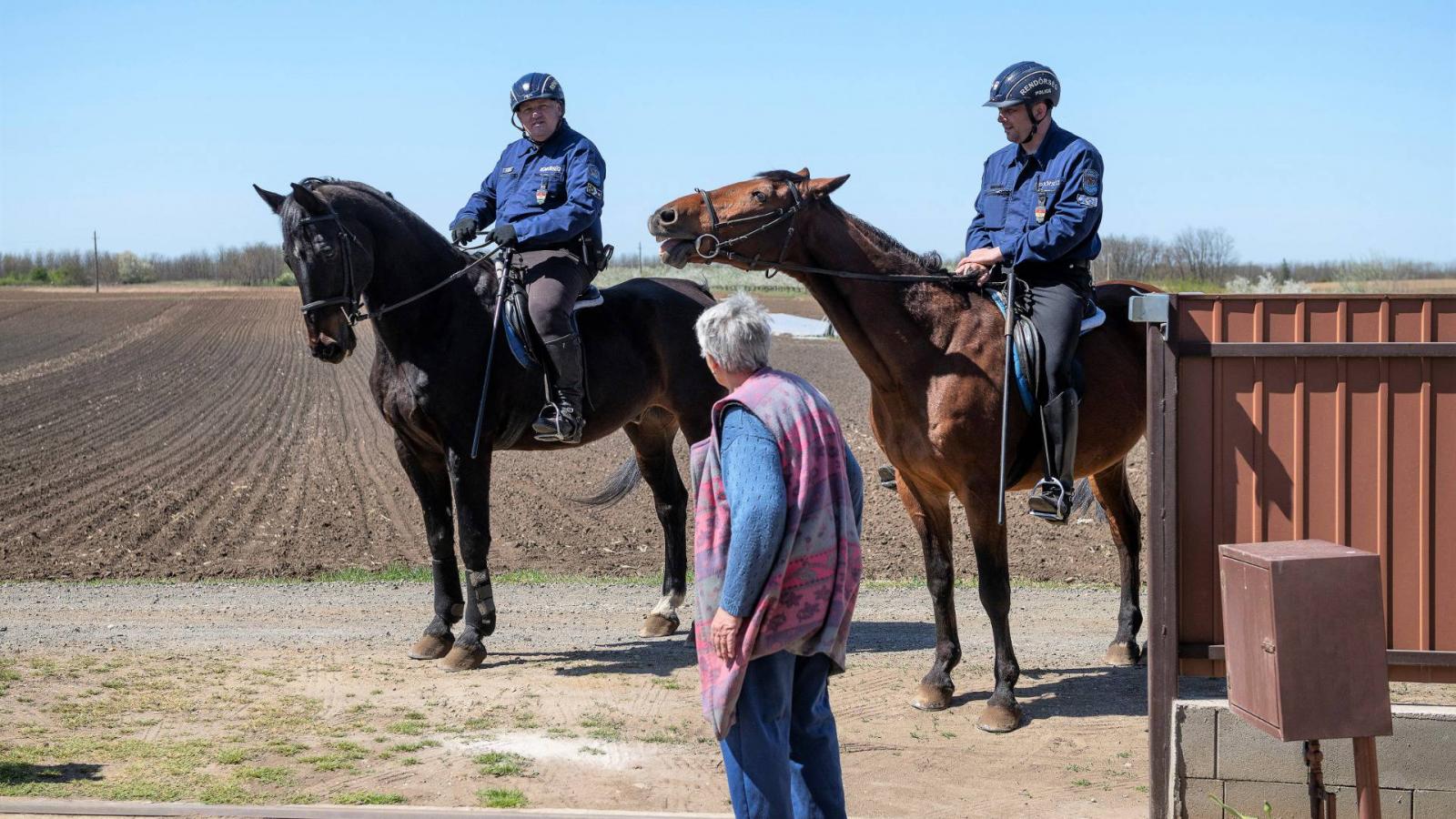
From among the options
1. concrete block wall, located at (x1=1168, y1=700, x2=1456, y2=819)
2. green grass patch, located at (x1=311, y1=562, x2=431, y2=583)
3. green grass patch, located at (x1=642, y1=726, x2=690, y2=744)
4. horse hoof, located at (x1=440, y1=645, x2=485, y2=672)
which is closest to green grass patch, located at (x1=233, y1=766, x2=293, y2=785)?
green grass patch, located at (x1=642, y1=726, x2=690, y2=744)

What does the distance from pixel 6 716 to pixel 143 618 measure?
257 centimetres

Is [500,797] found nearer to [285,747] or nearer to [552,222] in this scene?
[285,747]

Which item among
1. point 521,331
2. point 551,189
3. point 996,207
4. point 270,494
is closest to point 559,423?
point 521,331

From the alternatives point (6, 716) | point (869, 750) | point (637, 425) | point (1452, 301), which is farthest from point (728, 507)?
point (637, 425)

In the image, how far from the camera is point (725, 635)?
4.13 metres

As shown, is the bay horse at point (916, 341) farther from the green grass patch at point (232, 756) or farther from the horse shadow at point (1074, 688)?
the green grass patch at point (232, 756)

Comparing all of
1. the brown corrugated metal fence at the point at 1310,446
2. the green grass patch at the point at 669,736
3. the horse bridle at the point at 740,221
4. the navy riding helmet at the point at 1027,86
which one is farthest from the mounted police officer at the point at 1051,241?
the green grass patch at the point at 669,736

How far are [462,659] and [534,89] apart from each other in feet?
11.4

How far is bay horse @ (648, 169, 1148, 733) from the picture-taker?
6.59m

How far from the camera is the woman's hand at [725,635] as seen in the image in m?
4.13

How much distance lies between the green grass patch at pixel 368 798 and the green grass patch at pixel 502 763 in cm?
48

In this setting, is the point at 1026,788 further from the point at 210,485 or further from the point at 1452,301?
the point at 210,485

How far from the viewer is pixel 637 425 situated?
9539 mm

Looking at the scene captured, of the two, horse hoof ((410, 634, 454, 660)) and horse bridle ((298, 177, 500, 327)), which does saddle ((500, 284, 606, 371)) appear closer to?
horse bridle ((298, 177, 500, 327))
